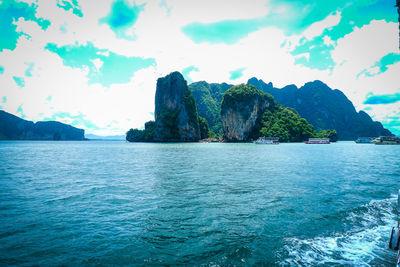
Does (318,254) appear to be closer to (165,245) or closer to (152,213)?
(165,245)

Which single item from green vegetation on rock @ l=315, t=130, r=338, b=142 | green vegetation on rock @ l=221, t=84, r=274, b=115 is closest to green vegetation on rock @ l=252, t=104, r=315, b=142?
green vegetation on rock @ l=315, t=130, r=338, b=142

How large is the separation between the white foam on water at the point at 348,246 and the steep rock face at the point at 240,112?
140750 millimetres

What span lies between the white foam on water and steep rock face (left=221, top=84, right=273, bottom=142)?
141 metres

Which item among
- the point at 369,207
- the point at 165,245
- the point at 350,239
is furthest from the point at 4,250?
the point at 369,207

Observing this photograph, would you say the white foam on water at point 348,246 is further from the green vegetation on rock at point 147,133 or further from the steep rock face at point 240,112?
the green vegetation on rock at point 147,133

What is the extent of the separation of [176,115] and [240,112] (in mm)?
54379

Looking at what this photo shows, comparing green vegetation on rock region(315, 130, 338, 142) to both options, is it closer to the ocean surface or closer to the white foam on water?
the ocean surface

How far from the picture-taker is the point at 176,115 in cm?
17112

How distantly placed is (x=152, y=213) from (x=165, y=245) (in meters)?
3.26

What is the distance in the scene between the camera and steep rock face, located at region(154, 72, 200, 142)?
167250mm

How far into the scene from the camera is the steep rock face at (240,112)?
5812 inches

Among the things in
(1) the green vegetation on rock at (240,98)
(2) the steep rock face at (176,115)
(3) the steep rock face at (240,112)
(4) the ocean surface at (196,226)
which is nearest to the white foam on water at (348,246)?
(4) the ocean surface at (196,226)

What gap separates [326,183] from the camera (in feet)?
56.1

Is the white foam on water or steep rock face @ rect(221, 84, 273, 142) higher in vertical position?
steep rock face @ rect(221, 84, 273, 142)
